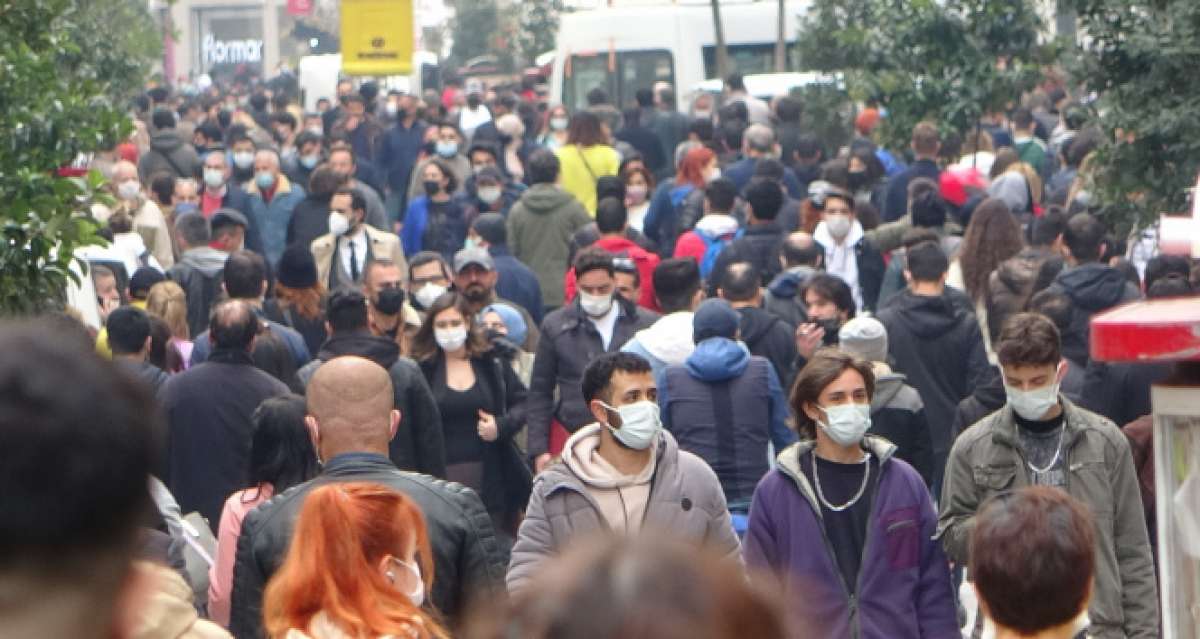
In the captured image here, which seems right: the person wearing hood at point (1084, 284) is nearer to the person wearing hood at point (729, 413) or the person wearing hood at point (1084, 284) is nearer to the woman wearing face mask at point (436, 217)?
the person wearing hood at point (729, 413)

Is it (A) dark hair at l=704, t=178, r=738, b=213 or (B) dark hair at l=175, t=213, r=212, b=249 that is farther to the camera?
(A) dark hair at l=704, t=178, r=738, b=213

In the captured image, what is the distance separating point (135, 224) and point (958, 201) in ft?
17.7

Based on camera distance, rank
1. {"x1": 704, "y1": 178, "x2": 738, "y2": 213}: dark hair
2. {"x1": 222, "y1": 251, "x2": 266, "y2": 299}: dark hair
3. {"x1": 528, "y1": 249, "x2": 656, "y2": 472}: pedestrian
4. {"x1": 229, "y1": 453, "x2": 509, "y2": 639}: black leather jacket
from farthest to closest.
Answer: {"x1": 704, "y1": 178, "x2": 738, "y2": 213}: dark hair
{"x1": 222, "y1": 251, "x2": 266, "y2": 299}: dark hair
{"x1": 528, "y1": 249, "x2": 656, "y2": 472}: pedestrian
{"x1": 229, "y1": 453, "x2": 509, "y2": 639}: black leather jacket

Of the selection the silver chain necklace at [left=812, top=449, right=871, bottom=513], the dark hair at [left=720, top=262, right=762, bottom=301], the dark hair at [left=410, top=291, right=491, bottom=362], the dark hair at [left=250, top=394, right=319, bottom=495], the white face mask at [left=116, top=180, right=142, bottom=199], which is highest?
the white face mask at [left=116, top=180, right=142, bottom=199]

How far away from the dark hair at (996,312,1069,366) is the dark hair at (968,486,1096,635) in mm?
2034

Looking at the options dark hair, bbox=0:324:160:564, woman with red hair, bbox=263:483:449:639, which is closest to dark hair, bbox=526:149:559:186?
woman with red hair, bbox=263:483:449:639

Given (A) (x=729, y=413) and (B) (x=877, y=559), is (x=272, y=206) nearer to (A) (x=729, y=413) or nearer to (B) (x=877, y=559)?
(A) (x=729, y=413)

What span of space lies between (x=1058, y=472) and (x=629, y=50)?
20824 mm

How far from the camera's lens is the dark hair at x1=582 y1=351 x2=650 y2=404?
6.71m

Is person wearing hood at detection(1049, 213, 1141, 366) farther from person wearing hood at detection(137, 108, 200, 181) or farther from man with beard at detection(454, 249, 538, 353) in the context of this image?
person wearing hood at detection(137, 108, 200, 181)

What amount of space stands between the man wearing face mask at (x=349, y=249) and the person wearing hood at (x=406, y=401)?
3974mm

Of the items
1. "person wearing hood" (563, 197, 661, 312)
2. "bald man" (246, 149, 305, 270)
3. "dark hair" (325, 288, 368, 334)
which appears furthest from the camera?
"bald man" (246, 149, 305, 270)

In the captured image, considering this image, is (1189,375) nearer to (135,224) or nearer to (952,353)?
(952,353)

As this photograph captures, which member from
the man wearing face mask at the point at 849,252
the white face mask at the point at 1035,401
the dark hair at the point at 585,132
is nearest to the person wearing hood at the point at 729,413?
the white face mask at the point at 1035,401
